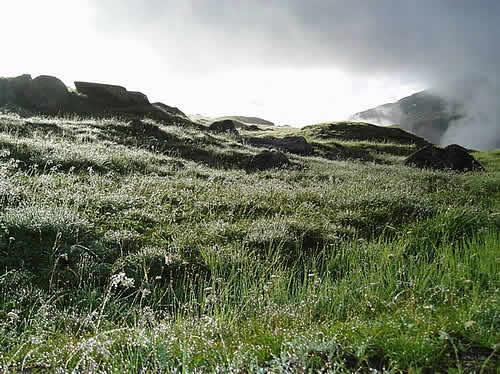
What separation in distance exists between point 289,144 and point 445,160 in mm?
12336

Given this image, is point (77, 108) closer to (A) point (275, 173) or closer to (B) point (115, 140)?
(B) point (115, 140)

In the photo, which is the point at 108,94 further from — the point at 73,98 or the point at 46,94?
the point at 46,94

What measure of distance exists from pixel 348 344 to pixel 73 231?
18.9 feet

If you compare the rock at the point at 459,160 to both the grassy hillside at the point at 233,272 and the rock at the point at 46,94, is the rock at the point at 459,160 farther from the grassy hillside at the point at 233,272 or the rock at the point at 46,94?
the rock at the point at 46,94

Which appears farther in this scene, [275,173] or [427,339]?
[275,173]

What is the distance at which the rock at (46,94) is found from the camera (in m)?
33.0

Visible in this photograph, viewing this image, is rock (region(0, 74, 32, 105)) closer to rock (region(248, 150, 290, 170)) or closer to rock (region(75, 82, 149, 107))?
rock (region(75, 82, 149, 107))

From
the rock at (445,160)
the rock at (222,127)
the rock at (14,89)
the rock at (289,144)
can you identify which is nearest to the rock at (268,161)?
the rock at (289,144)

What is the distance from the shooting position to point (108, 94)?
38125mm

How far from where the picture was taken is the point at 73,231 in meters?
7.55

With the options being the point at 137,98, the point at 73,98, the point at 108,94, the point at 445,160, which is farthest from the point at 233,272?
the point at 137,98

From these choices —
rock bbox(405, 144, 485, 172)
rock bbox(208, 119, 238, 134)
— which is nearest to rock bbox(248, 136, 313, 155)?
rock bbox(208, 119, 238, 134)

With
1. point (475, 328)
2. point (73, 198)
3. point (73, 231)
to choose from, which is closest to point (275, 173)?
point (73, 198)

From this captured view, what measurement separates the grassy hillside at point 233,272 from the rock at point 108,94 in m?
20.5
